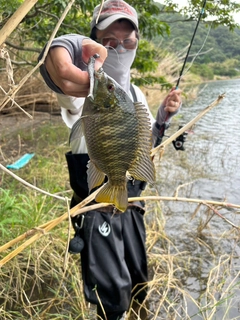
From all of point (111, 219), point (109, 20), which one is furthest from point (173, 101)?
point (111, 219)

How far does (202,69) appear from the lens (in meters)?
30.8

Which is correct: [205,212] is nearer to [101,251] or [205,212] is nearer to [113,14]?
[101,251]

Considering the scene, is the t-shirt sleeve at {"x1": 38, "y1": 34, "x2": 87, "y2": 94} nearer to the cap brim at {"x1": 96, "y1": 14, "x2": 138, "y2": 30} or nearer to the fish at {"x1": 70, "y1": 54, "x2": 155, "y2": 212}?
the fish at {"x1": 70, "y1": 54, "x2": 155, "y2": 212}

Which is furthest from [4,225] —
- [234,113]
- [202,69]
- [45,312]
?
[202,69]

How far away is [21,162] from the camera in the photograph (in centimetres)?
541

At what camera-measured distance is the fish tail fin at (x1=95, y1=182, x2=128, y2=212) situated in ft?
4.29

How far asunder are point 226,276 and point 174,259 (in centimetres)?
56

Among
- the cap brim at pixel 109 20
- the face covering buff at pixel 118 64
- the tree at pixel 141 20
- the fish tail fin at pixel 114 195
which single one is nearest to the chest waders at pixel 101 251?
the face covering buff at pixel 118 64

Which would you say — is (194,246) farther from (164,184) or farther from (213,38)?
(213,38)

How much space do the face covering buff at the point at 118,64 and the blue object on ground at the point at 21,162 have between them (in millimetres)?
3311

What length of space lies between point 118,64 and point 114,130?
Answer: 1.19 metres

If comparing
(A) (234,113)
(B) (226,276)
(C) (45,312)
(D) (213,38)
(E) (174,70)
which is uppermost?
(D) (213,38)

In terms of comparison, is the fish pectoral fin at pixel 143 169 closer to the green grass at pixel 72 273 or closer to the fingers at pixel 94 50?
the fingers at pixel 94 50

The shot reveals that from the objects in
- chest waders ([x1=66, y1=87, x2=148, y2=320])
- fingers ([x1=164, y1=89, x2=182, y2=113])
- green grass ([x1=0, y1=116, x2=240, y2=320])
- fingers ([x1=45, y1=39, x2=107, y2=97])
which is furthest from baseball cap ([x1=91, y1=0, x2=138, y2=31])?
green grass ([x1=0, y1=116, x2=240, y2=320])
